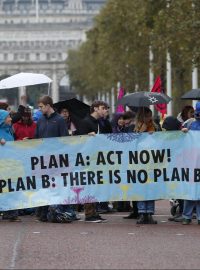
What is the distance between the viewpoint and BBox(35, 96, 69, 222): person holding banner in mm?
19266

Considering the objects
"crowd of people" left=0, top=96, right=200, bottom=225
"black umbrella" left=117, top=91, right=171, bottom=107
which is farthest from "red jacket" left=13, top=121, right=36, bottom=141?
"black umbrella" left=117, top=91, right=171, bottom=107

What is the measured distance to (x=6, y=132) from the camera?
1967 centimetres

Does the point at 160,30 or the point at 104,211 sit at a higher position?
the point at 160,30

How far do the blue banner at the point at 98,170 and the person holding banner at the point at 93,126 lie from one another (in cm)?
22

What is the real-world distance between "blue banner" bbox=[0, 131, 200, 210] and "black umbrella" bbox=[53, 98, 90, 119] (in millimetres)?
2517

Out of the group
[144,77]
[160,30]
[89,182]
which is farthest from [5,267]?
[144,77]

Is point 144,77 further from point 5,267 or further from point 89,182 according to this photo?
point 5,267

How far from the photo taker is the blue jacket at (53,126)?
19.4 meters

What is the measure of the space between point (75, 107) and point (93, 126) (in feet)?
7.88

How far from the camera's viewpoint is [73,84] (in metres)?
148

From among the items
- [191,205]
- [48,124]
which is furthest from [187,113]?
[48,124]

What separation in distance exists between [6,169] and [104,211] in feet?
8.38

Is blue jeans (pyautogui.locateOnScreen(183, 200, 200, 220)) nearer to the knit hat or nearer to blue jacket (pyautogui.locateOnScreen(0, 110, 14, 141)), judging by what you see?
the knit hat

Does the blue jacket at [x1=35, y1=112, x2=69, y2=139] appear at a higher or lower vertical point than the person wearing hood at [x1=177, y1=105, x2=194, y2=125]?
lower
